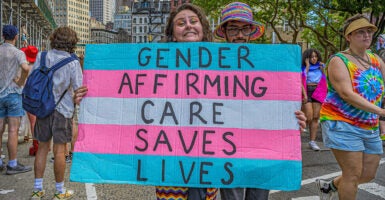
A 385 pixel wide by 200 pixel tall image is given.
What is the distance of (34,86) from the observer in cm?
397

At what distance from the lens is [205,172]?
233cm

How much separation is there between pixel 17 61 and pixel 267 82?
397 centimetres

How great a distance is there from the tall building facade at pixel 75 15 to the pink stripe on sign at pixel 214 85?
154 m

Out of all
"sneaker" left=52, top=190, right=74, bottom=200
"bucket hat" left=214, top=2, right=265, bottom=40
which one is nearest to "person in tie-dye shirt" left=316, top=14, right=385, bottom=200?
"bucket hat" left=214, top=2, right=265, bottom=40

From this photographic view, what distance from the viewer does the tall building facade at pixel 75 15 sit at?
516 feet

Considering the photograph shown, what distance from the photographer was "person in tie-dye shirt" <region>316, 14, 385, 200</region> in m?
3.29

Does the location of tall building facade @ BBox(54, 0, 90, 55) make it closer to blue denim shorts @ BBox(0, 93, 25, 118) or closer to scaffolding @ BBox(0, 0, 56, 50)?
scaffolding @ BBox(0, 0, 56, 50)

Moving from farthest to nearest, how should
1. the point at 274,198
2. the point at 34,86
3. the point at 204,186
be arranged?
the point at 274,198 < the point at 34,86 < the point at 204,186

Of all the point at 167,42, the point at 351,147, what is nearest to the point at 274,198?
the point at 351,147

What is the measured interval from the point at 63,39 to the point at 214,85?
7.51 feet

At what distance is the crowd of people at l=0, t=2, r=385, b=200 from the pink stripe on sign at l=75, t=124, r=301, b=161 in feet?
0.61

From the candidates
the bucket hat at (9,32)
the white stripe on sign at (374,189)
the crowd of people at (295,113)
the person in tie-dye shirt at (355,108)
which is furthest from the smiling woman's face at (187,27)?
the bucket hat at (9,32)

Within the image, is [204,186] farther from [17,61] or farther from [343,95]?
[17,61]

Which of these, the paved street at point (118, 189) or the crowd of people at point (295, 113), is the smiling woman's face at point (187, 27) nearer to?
the crowd of people at point (295, 113)
